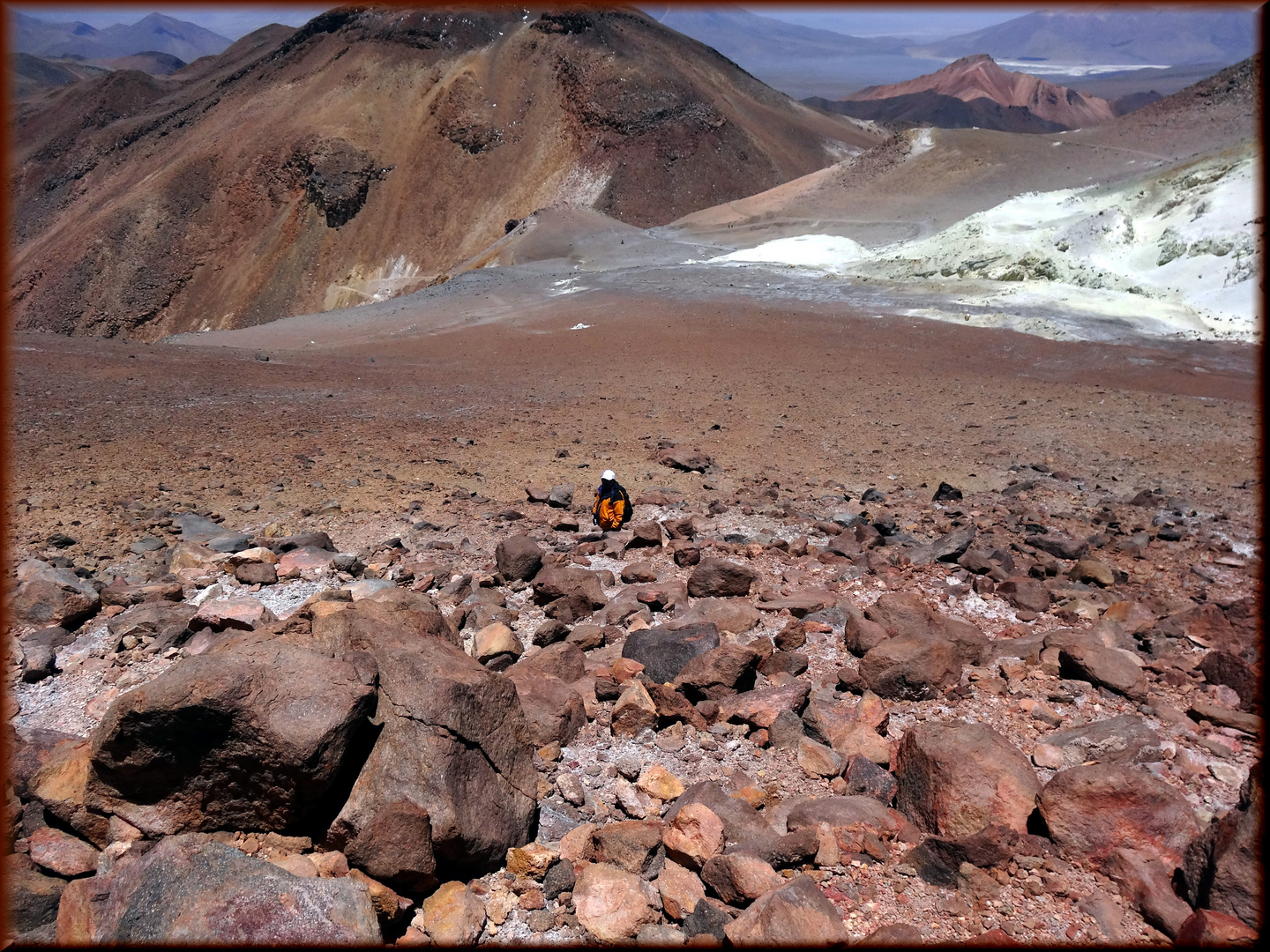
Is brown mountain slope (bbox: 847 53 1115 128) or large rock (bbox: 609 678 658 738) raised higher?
brown mountain slope (bbox: 847 53 1115 128)

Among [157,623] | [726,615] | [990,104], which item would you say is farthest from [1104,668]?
[990,104]

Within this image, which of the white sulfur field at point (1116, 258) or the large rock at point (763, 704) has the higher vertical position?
the white sulfur field at point (1116, 258)

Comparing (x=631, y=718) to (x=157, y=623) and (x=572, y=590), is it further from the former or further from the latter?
(x=157, y=623)

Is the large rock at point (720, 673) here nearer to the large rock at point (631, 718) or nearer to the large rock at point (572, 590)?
the large rock at point (631, 718)

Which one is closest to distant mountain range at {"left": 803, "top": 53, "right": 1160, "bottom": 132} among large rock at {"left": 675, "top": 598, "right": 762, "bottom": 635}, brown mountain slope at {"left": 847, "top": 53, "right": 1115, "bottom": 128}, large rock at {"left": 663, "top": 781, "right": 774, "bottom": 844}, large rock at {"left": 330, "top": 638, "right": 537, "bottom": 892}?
brown mountain slope at {"left": 847, "top": 53, "right": 1115, "bottom": 128}

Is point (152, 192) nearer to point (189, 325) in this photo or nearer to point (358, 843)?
point (189, 325)

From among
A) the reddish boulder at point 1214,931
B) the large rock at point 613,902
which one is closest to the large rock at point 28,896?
the large rock at point 613,902

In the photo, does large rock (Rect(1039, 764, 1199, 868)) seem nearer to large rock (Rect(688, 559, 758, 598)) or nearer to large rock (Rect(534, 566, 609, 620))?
large rock (Rect(688, 559, 758, 598))
